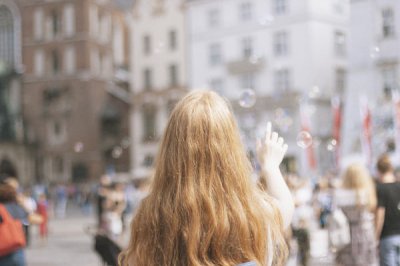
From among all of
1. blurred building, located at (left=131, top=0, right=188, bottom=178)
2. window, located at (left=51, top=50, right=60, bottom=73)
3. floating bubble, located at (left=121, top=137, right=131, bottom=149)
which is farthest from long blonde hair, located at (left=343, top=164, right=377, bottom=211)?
A: window, located at (left=51, top=50, right=60, bottom=73)

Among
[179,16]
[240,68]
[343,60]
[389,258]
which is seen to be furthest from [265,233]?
[179,16]

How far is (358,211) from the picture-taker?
7352mm

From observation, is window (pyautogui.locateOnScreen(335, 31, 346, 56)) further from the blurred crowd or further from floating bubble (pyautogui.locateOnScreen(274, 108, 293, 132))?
the blurred crowd

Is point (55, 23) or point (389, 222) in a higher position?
point (55, 23)

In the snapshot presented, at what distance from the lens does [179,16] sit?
130ft

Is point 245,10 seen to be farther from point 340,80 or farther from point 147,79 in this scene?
point 147,79

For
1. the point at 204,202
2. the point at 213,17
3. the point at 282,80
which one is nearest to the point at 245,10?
the point at 213,17

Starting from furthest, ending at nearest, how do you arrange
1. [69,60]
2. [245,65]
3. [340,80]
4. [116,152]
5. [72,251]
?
[69,60] < [116,152] < [245,65] < [340,80] < [72,251]

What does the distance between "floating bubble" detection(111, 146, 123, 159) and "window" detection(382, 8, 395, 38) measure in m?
22.5

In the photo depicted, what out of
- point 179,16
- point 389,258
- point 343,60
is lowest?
point 389,258

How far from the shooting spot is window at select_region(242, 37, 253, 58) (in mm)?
35375

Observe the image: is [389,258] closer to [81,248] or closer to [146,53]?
[81,248]

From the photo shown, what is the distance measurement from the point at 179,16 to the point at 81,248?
2622 cm

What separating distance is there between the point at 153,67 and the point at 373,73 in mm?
17385
